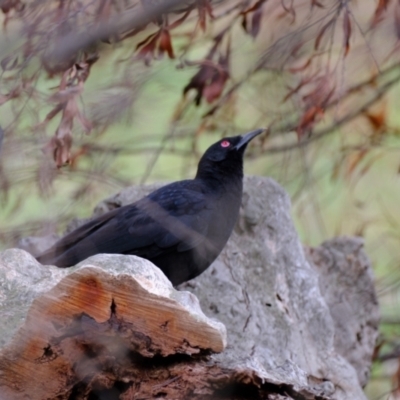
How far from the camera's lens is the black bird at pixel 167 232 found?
4.34m

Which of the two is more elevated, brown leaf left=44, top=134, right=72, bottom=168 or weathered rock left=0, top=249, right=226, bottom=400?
brown leaf left=44, top=134, right=72, bottom=168

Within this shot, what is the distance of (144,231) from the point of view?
446 centimetres

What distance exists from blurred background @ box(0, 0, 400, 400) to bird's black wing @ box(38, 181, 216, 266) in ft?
0.61

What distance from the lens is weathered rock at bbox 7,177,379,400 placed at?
4191 mm

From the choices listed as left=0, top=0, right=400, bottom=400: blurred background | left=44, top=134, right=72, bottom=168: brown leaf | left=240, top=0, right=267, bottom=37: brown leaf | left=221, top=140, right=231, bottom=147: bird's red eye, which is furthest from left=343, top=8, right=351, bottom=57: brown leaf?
left=221, top=140, right=231, bottom=147: bird's red eye

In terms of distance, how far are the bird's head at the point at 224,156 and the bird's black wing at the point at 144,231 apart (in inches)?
15.6

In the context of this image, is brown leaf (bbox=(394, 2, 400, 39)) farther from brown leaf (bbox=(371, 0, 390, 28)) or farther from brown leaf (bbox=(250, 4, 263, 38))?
brown leaf (bbox=(250, 4, 263, 38))

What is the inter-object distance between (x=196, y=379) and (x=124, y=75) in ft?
3.37

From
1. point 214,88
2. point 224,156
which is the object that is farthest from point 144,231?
point 214,88

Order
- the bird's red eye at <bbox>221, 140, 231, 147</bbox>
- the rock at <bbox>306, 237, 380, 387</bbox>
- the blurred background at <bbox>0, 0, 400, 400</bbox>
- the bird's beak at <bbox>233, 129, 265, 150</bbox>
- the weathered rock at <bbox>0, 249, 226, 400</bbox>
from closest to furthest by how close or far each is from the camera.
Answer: the weathered rock at <bbox>0, 249, 226, 400</bbox>
the blurred background at <bbox>0, 0, 400, 400</bbox>
the bird's beak at <bbox>233, 129, 265, 150</bbox>
the rock at <bbox>306, 237, 380, 387</bbox>
the bird's red eye at <bbox>221, 140, 231, 147</bbox>

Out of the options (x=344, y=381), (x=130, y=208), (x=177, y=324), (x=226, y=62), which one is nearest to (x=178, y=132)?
(x=130, y=208)

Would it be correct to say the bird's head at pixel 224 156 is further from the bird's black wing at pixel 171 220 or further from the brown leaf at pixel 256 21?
the brown leaf at pixel 256 21

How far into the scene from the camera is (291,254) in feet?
15.0

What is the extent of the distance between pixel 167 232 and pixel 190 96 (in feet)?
2.42
